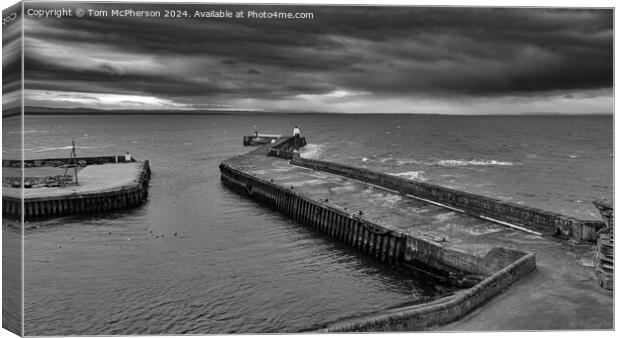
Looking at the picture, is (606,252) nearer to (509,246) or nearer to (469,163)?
(509,246)

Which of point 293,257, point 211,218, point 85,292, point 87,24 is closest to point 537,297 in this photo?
point 293,257

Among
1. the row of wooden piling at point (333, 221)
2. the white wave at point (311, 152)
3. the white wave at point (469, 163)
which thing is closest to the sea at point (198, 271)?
the row of wooden piling at point (333, 221)

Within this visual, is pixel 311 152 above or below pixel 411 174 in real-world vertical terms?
above

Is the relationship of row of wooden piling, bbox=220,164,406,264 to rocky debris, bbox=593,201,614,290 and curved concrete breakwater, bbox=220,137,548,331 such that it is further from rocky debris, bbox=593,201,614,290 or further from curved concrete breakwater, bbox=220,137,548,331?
rocky debris, bbox=593,201,614,290

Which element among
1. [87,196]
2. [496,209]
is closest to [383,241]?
[496,209]

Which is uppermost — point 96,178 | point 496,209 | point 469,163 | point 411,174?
point 469,163

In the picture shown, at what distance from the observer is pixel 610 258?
57.7 feet

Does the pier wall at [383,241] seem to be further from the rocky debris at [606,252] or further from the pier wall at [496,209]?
the pier wall at [496,209]

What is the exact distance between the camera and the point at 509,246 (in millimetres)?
24141

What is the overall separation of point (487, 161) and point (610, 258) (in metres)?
66.7

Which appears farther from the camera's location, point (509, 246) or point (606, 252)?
point (509, 246)

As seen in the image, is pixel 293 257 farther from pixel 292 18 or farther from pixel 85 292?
pixel 292 18

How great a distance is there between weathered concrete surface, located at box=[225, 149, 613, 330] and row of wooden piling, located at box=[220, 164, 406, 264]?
0.87 meters

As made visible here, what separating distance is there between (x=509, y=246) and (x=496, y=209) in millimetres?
5171
